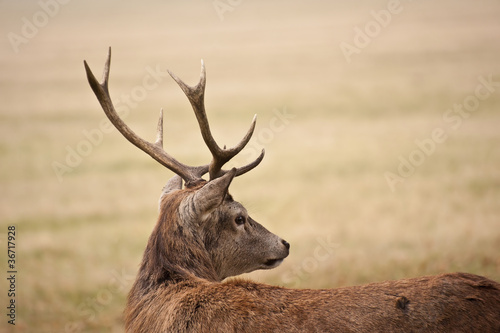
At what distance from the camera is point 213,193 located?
545cm

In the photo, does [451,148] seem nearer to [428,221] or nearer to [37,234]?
[428,221]

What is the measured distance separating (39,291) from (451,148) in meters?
14.4

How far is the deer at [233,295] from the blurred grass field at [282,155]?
4608 mm

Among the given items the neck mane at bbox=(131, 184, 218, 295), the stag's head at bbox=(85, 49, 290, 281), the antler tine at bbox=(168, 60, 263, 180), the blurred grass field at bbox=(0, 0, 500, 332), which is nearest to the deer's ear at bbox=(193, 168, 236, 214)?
the stag's head at bbox=(85, 49, 290, 281)

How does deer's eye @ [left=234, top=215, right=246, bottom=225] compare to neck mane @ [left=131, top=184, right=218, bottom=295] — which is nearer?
neck mane @ [left=131, top=184, right=218, bottom=295]

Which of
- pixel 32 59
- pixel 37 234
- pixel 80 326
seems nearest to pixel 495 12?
pixel 32 59

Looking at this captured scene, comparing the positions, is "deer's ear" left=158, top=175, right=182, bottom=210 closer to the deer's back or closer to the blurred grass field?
the deer's back

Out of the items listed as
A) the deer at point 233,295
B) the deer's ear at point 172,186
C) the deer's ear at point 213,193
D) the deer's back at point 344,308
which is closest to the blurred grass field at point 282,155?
the deer's ear at point 172,186

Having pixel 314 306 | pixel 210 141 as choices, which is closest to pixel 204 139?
pixel 210 141

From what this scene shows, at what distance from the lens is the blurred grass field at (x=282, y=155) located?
1220 centimetres

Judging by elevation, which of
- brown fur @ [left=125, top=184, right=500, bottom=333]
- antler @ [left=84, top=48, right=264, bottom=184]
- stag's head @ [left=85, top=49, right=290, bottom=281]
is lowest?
brown fur @ [left=125, top=184, right=500, bottom=333]

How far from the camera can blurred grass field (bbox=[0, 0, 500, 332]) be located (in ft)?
40.0

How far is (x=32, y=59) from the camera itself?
48.0 meters

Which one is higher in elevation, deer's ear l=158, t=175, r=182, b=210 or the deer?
Answer: deer's ear l=158, t=175, r=182, b=210
